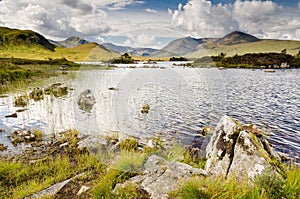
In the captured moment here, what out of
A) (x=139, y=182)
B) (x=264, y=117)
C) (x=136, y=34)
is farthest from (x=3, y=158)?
(x=264, y=117)

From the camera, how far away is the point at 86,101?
2216cm

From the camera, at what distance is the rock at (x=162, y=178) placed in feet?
17.5

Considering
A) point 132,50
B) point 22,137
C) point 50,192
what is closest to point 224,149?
point 132,50

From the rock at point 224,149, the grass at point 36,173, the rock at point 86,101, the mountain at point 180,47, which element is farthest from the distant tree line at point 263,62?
the grass at point 36,173

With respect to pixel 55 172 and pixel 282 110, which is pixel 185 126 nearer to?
pixel 55 172

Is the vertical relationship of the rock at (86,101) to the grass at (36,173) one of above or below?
above

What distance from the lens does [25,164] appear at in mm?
9195

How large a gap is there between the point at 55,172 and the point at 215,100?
20.4m

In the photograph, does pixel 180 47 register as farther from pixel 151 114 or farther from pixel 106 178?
pixel 151 114

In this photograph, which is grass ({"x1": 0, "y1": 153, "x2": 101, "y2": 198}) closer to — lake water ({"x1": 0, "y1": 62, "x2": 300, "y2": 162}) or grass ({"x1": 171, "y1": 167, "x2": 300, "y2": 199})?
lake water ({"x1": 0, "y1": 62, "x2": 300, "y2": 162})

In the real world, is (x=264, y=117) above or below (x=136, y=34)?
below

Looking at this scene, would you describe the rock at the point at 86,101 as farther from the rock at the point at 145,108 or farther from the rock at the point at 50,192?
the rock at the point at 50,192

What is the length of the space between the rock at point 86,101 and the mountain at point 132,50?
39.9 ft

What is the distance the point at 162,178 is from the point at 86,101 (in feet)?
58.6
